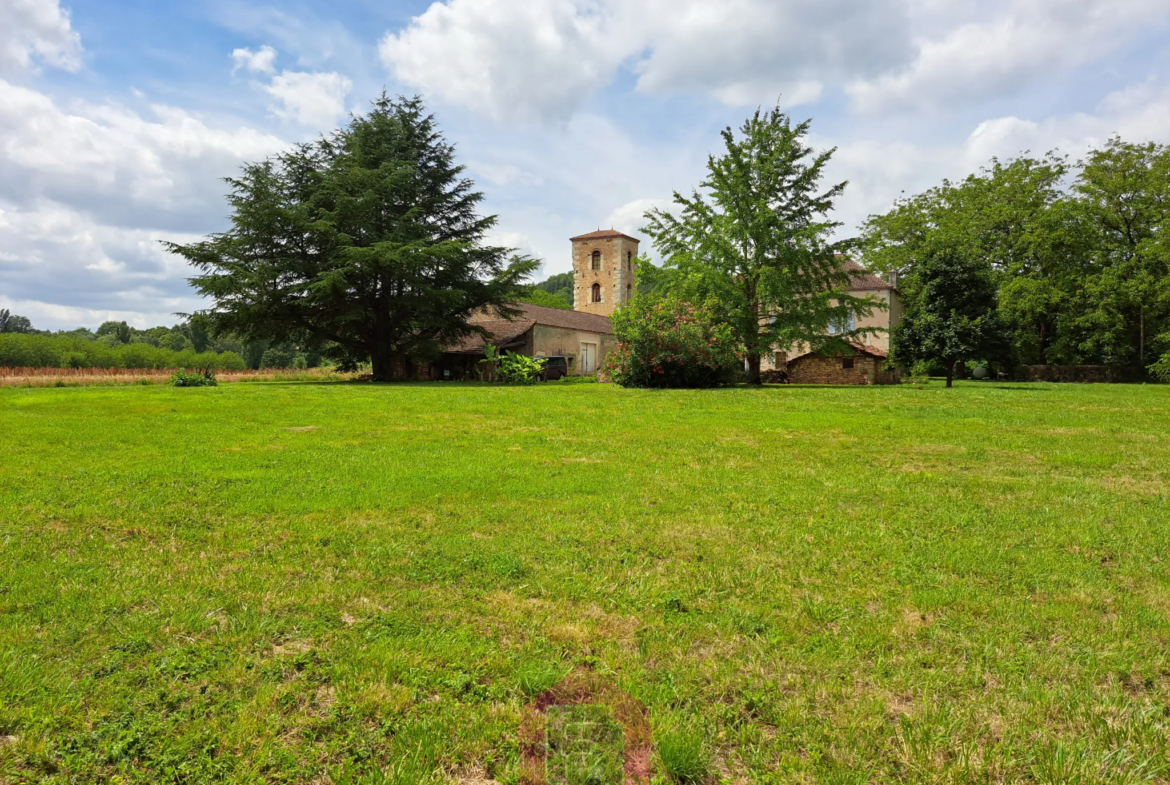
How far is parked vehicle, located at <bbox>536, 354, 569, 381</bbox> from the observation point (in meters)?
33.3

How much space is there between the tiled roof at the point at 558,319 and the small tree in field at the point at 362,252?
19.9 ft

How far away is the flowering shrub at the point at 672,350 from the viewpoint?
2261cm

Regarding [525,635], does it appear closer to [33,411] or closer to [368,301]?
[33,411]

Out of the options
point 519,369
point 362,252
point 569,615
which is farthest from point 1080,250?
point 569,615

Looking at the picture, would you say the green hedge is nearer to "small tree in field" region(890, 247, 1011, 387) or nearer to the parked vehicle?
the parked vehicle

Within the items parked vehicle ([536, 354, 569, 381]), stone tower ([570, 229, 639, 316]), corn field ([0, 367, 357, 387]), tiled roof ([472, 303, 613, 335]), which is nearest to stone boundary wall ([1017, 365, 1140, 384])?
tiled roof ([472, 303, 613, 335])

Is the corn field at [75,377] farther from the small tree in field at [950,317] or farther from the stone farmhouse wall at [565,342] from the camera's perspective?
the small tree in field at [950,317]

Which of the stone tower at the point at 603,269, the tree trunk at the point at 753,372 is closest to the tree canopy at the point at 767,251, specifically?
the tree trunk at the point at 753,372

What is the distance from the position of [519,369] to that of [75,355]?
142ft

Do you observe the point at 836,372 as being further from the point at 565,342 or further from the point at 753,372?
the point at 565,342

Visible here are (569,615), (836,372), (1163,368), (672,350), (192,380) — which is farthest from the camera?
(1163,368)

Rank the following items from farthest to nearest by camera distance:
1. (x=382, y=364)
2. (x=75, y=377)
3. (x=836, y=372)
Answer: (x=836, y=372), (x=382, y=364), (x=75, y=377)

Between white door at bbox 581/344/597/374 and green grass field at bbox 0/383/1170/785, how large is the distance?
3583 cm

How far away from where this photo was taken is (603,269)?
5722 cm
